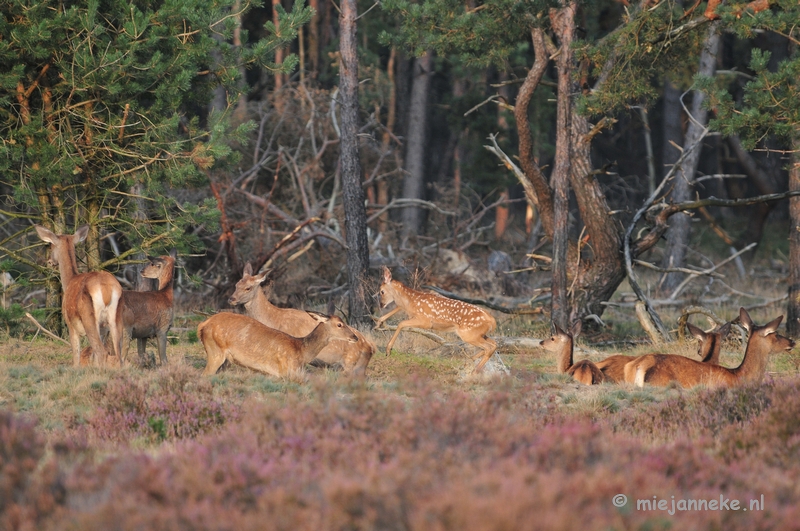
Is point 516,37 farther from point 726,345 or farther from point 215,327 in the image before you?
point 215,327

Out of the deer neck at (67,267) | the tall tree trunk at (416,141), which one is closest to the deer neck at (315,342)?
the deer neck at (67,267)

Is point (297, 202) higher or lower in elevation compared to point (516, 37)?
lower

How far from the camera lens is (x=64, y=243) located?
10516 millimetres

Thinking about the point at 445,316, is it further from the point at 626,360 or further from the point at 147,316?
the point at 147,316

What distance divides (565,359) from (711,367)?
1929 mm

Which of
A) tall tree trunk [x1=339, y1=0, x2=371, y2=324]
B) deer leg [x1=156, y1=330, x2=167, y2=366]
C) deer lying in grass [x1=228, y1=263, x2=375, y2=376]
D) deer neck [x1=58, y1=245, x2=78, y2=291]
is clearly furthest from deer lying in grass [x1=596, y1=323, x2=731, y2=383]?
deer neck [x1=58, y1=245, x2=78, y2=291]

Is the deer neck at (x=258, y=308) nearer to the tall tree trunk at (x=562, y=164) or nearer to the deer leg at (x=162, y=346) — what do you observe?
the deer leg at (x=162, y=346)

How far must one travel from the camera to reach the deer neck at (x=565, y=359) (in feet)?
36.7

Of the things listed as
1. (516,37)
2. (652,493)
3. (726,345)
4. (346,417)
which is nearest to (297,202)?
(516,37)

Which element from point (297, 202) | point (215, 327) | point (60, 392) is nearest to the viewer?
point (60, 392)

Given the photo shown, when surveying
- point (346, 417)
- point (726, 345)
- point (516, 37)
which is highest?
point (516, 37)

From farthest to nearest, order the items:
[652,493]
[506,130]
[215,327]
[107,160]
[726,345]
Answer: [506,130], [726,345], [107,160], [215,327], [652,493]

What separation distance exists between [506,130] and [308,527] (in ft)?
88.4

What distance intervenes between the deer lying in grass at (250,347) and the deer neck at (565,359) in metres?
3.33
